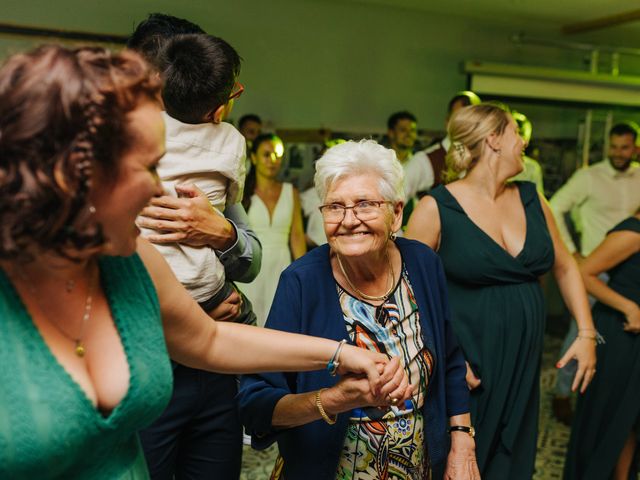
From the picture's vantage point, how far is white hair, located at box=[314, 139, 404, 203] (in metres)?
1.78

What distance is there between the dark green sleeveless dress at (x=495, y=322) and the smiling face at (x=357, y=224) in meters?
0.69

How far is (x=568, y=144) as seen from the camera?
291 inches

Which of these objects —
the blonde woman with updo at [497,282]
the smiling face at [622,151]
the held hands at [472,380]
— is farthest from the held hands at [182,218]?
the smiling face at [622,151]

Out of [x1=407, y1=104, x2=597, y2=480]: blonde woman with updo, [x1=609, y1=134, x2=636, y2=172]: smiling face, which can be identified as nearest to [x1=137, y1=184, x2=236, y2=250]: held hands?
[x1=407, y1=104, x2=597, y2=480]: blonde woman with updo

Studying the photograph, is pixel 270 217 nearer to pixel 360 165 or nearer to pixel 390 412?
pixel 360 165

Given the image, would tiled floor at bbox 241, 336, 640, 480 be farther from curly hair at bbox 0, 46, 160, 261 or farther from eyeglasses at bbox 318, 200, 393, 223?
curly hair at bbox 0, 46, 160, 261

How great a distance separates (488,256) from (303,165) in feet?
12.7

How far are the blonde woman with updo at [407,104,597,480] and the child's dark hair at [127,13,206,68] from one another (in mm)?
1141

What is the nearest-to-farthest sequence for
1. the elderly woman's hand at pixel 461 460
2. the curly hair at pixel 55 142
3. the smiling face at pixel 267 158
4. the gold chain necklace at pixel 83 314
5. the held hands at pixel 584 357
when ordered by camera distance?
the curly hair at pixel 55 142 → the gold chain necklace at pixel 83 314 → the elderly woman's hand at pixel 461 460 → the held hands at pixel 584 357 → the smiling face at pixel 267 158

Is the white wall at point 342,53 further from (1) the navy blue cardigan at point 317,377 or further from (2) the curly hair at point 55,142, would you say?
(2) the curly hair at point 55,142

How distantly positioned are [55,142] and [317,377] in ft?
3.38

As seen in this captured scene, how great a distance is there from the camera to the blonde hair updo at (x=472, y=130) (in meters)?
2.54

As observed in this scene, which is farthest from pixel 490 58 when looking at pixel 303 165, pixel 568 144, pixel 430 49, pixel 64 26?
pixel 64 26

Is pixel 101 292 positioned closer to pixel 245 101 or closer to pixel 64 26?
pixel 64 26
